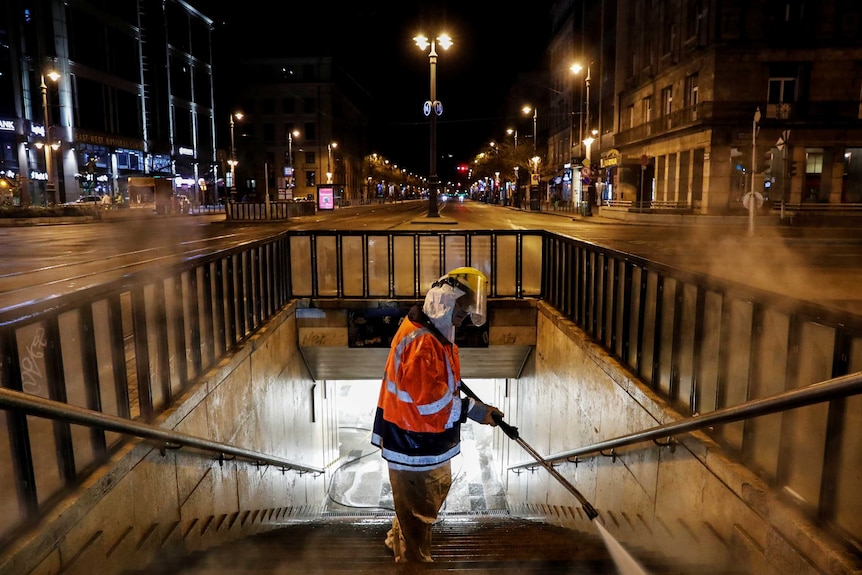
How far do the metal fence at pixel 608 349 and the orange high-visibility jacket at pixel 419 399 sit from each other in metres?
1.68

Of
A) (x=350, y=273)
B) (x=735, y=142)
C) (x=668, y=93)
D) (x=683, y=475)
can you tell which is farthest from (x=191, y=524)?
(x=668, y=93)

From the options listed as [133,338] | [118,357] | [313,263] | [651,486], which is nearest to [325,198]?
[313,263]

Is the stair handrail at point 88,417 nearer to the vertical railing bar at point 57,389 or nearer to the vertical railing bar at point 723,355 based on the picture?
the vertical railing bar at point 57,389

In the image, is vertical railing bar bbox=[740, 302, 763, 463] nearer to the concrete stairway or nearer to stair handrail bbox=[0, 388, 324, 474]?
the concrete stairway

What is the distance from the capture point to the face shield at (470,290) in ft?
13.6

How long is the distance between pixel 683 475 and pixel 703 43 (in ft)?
115

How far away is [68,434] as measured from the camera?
3393 millimetres

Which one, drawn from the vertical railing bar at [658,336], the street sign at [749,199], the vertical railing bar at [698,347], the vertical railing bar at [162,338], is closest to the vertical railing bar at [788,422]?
the vertical railing bar at [698,347]

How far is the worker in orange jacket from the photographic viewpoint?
3.93m

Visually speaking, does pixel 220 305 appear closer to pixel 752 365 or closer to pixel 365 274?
pixel 365 274

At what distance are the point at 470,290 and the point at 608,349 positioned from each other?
300cm

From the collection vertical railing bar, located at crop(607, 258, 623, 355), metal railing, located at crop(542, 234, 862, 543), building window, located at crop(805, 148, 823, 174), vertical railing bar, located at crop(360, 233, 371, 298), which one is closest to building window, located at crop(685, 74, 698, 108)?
building window, located at crop(805, 148, 823, 174)

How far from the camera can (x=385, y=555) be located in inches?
189

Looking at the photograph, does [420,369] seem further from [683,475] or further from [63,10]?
[63,10]
